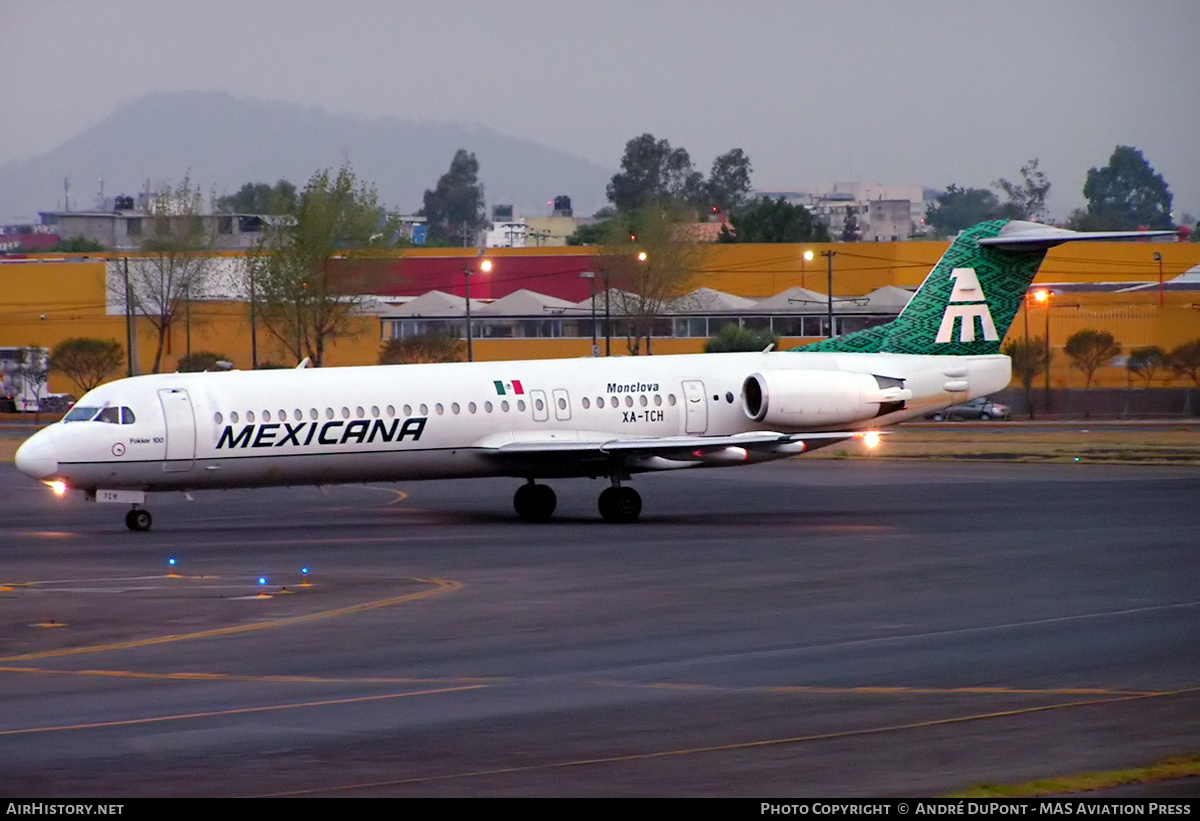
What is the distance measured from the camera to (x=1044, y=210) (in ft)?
636

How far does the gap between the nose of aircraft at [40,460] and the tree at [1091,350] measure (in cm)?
5840

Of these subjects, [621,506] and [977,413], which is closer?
[621,506]

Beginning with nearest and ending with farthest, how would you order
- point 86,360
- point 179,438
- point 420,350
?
point 179,438 → point 420,350 → point 86,360

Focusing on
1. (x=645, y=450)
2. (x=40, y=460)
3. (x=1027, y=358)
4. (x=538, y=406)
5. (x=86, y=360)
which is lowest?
(x=645, y=450)

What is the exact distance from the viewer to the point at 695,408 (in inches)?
1249

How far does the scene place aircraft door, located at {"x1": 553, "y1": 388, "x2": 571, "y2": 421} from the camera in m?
31.0

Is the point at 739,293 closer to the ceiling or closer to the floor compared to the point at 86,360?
closer to the ceiling

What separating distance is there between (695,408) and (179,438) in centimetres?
958

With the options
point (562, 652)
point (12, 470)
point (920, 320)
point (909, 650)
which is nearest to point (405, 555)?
point (562, 652)

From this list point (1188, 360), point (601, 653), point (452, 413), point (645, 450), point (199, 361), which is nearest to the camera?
point (601, 653)

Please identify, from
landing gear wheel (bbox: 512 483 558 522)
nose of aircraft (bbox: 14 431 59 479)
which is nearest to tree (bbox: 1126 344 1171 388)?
landing gear wheel (bbox: 512 483 558 522)

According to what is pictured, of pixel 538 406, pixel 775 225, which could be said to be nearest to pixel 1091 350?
pixel 538 406

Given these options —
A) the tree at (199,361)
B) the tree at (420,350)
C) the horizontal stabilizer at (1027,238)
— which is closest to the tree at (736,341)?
the tree at (420,350)

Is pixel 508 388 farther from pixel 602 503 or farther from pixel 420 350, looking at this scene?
pixel 420 350
